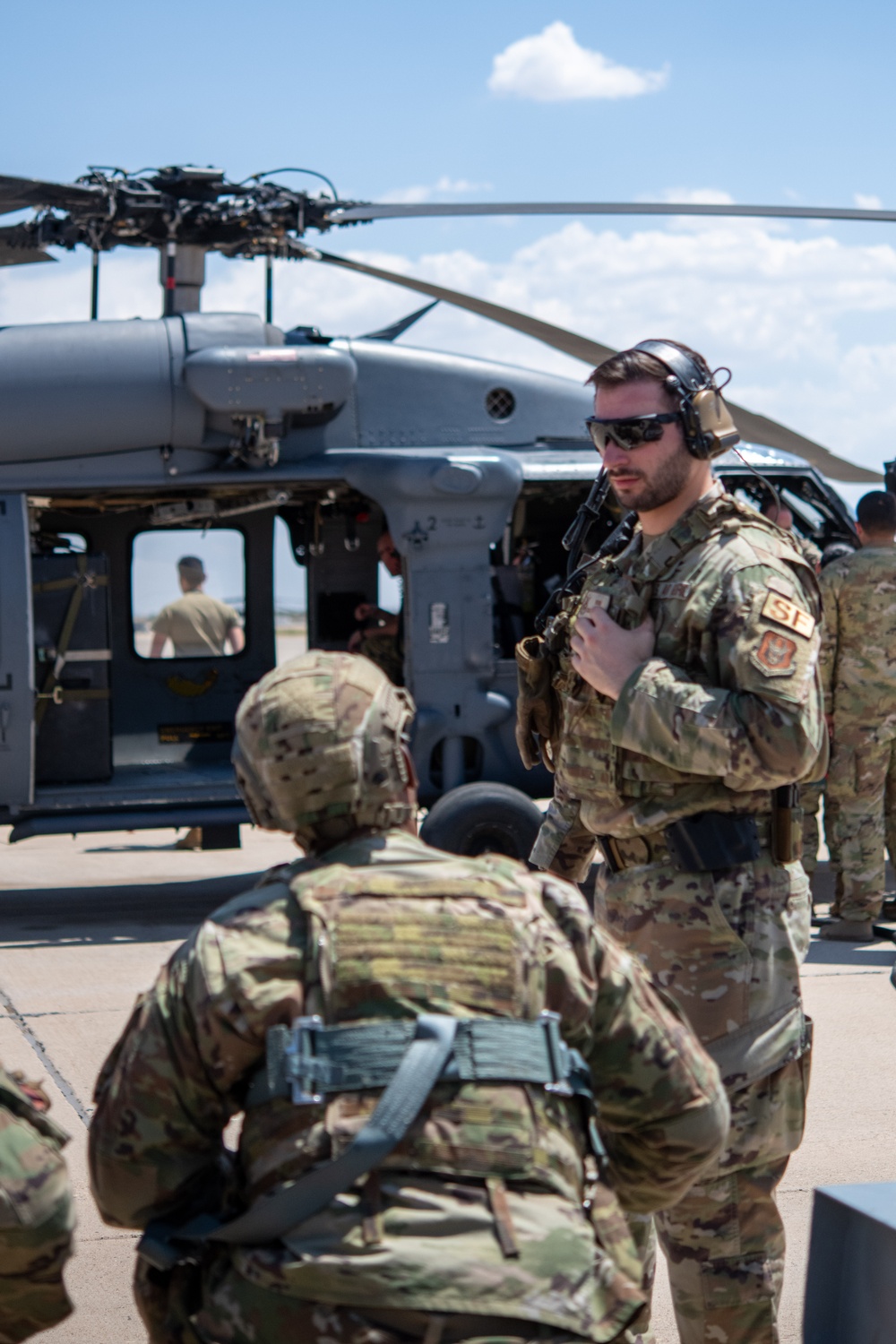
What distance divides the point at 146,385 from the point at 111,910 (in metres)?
2.69

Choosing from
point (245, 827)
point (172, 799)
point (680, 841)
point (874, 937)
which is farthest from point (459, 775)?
point (680, 841)

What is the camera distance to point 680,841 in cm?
279

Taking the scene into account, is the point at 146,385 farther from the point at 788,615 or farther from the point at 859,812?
the point at 788,615

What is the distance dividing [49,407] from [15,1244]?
238 inches

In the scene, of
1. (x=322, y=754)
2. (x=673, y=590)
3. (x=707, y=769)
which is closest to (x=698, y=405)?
(x=673, y=590)

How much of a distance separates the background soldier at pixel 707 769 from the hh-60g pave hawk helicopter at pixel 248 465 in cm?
445

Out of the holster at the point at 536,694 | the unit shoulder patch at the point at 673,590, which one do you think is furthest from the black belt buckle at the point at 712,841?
the holster at the point at 536,694

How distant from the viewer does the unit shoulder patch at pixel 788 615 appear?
107 inches

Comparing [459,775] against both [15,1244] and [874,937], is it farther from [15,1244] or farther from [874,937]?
[15,1244]

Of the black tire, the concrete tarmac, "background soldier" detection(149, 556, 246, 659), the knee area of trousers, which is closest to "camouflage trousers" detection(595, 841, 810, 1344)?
the knee area of trousers

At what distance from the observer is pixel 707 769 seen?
8.82ft

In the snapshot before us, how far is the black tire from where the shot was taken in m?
7.42

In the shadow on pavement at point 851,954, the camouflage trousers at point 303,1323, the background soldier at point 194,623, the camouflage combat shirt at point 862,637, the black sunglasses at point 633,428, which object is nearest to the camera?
the camouflage trousers at point 303,1323

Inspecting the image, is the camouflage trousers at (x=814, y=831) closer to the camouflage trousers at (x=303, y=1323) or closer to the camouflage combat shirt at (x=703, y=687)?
the camouflage combat shirt at (x=703, y=687)
